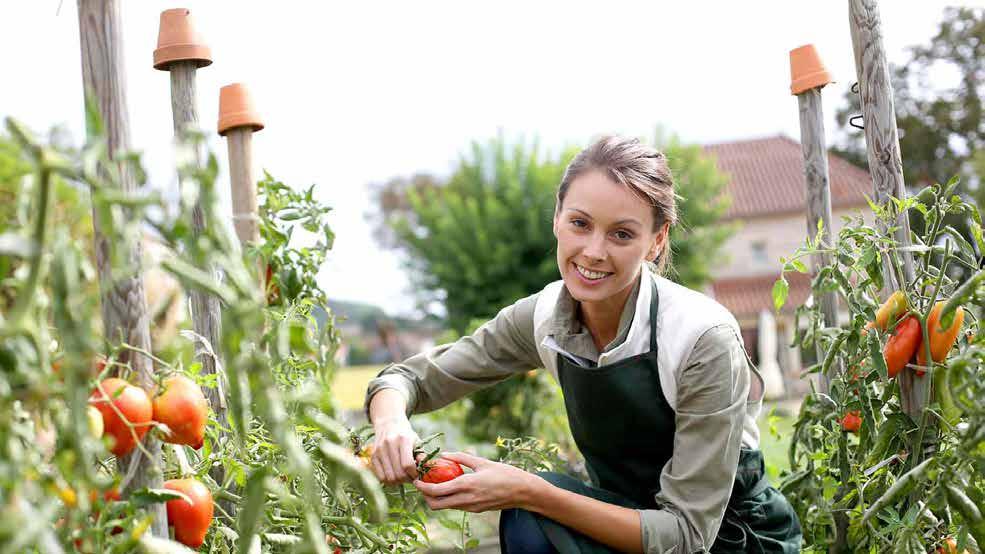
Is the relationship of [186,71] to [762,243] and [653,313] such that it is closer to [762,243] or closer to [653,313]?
[653,313]

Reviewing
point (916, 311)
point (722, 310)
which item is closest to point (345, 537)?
point (722, 310)

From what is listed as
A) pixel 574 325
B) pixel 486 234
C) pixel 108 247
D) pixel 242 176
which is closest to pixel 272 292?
pixel 242 176

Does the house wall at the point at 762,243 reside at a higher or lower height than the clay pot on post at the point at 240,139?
lower

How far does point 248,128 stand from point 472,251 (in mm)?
9307

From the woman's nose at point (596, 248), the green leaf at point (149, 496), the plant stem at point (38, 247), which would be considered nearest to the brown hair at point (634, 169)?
the woman's nose at point (596, 248)

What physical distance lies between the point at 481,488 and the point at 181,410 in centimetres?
64

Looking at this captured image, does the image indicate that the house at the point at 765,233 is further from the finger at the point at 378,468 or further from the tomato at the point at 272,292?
the finger at the point at 378,468

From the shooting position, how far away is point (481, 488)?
1751mm

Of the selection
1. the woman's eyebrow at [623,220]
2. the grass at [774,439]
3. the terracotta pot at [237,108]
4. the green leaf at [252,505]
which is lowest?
the grass at [774,439]

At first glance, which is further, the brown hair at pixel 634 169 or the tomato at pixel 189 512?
the brown hair at pixel 634 169

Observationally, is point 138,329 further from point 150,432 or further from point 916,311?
point 916,311

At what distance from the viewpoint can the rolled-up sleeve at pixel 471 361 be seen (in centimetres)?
223

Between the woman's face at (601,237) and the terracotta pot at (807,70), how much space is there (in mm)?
1027

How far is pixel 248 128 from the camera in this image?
2348 mm
